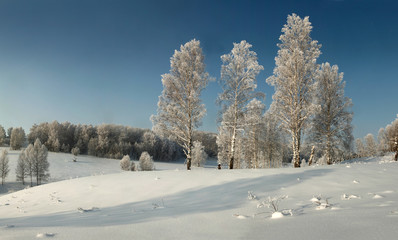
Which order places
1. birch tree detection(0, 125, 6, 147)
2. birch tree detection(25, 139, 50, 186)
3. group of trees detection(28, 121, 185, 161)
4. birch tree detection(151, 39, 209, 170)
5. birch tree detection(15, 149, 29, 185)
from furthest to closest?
group of trees detection(28, 121, 185, 161), birch tree detection(0, 125, 6, 147), birch tree detection(25, 139, 50, 186), birch tree detection(15, 149, 29, 185), birch tree detection(151, 39, 209, 170)

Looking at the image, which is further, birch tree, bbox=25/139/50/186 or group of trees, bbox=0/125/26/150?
group of trees, bbox=0/125/26/150

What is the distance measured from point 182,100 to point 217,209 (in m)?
13.5

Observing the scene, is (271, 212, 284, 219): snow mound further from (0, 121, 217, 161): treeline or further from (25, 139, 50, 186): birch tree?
(0, 121, 217, 161): treeline

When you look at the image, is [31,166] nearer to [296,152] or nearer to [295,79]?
[296,152]

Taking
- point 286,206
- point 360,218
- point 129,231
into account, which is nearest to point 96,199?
point 129,231

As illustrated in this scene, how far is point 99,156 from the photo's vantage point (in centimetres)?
8981

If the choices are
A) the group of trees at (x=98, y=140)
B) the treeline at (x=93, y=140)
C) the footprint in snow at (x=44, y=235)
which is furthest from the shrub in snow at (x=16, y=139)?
the footprint in snow at (x=44, y=235)

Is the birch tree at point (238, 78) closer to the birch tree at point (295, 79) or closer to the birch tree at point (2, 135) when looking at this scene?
the birch tree at point (295, 79)

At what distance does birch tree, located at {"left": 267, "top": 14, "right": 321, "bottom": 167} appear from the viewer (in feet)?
55.6

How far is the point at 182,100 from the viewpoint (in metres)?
17.9

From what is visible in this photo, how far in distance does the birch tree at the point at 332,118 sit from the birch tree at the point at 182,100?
13458mm

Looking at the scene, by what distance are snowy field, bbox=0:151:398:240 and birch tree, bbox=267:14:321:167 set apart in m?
8.91

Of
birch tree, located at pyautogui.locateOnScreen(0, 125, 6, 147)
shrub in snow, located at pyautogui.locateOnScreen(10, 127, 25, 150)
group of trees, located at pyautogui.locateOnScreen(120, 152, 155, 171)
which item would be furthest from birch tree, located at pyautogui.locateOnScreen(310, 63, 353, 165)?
birch tree, located at pyautogui.locateOnScreen(0, 125, 6, 147)

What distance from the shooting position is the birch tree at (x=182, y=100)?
58.1 ft
